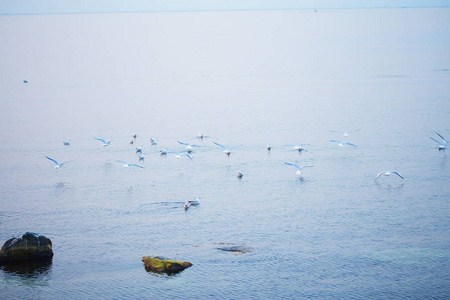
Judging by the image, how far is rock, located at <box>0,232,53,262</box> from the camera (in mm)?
24094

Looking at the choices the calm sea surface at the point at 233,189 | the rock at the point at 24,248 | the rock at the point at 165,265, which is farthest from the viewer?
the rock at the point at 24,248

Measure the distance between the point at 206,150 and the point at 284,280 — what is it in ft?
71.2

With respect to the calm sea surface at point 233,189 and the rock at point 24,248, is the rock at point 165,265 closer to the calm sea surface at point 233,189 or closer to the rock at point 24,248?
the calm sea surface at point 233,189

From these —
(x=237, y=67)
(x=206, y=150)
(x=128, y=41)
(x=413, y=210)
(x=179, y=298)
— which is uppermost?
(x=128, y=41)

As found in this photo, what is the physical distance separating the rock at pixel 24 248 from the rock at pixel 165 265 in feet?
15.7

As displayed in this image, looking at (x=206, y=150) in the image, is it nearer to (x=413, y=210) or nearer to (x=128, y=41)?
(x=413, y=210)

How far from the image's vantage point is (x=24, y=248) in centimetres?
2416

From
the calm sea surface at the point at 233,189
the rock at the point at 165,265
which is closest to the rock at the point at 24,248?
the calm sea surface at the point at 233,189

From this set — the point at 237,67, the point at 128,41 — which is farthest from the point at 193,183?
the point at 128,41

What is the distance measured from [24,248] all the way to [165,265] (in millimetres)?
6184

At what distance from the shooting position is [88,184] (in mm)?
36344

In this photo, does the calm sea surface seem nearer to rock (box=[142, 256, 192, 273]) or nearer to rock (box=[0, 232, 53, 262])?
rock (box=[142, 256, 192, 273])

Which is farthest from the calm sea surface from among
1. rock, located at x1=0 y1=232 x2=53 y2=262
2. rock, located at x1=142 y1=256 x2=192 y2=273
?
rock, located at x1=0 y1=232 x2=53 y2=262

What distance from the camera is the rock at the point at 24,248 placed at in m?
24.1
